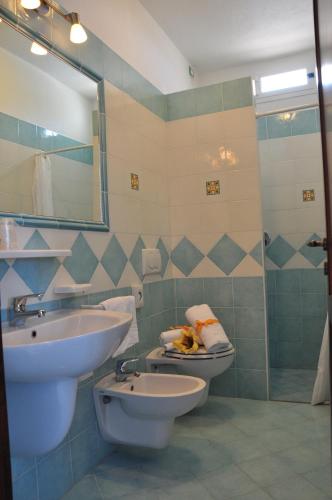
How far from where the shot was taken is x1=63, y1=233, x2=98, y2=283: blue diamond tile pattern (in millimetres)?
1876

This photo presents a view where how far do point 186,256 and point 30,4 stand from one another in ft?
6.04

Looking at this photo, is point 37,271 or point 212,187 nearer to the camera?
point 37,271

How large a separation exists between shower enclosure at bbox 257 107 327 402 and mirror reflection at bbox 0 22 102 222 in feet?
6.17

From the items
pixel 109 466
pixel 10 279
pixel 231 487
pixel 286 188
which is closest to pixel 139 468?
pixel 109 466

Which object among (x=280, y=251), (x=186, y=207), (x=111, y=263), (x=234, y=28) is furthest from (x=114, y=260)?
(x=234, y=28)

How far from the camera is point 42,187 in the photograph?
1.73m

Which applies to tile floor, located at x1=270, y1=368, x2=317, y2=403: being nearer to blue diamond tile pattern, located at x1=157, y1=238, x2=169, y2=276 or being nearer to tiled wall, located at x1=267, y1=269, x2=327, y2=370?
tiled wall, located at x1=267, y1=269, x2=327, y2=370

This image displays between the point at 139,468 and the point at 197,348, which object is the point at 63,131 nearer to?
the point at 197,348

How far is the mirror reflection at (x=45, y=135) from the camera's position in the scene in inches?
62.8

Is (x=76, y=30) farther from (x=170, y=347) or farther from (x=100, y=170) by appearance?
(x=170, y=347)

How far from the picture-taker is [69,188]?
6.29 feet

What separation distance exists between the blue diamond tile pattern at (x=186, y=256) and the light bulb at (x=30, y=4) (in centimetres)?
175

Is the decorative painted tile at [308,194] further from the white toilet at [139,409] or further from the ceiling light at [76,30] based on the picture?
the ceiling light at [76,30]

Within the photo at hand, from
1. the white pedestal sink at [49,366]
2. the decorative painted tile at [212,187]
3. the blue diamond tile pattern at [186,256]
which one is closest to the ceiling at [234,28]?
the decorative painted tile at [212,187]
